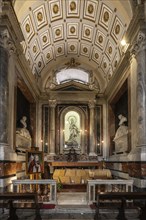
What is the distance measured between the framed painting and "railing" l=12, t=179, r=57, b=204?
0.48 meters

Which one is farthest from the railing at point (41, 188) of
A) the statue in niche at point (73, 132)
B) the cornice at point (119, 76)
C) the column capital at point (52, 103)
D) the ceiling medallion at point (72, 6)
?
the ceiling medallion at point (72, 6)

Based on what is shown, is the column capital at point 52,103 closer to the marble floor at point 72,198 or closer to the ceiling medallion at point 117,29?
the ceiling medallion at point 117,29

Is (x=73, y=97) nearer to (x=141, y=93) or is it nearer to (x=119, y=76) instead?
(x=119, y=76)

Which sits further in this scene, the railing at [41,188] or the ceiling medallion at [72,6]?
the ceiling medallion at [72,6]

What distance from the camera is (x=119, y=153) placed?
16016 mm

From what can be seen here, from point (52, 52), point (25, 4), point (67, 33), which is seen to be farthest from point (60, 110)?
point (25, 4)

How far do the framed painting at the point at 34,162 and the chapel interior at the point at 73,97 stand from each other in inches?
1.3

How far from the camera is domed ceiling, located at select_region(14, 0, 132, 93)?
46.4 ft

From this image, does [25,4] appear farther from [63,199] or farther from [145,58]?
[63,199]

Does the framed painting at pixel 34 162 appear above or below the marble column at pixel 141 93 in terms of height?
below

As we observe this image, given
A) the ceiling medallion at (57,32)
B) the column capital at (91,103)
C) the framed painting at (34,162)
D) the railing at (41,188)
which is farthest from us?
the column capital at (91,103)

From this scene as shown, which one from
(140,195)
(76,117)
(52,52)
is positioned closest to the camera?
(140,195)

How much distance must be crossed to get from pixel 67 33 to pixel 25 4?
4645mm

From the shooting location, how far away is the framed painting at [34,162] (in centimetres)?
1102
